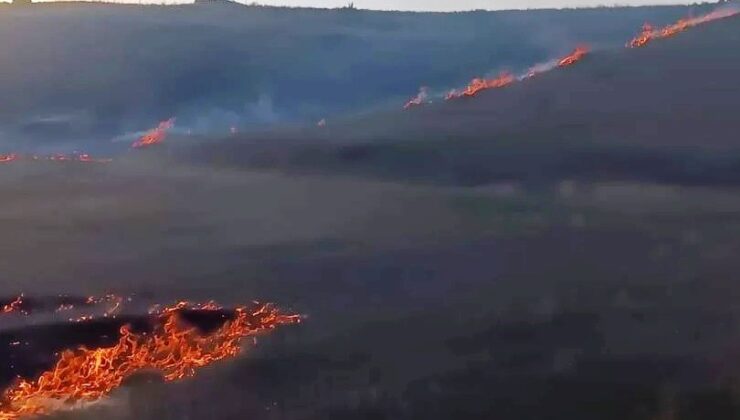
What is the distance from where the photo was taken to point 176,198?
39.9 inches

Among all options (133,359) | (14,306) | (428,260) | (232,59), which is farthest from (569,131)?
(14,306)

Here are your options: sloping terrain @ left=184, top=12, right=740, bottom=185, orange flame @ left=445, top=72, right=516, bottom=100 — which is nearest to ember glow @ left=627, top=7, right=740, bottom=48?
sloping terrain @ left=184, top=12, right=740, bottom=185

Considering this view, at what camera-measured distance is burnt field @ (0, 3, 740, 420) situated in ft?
3.24

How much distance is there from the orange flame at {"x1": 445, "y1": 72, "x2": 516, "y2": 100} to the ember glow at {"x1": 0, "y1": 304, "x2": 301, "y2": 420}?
1.15 feet

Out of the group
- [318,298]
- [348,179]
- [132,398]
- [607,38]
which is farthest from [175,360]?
[607,38]

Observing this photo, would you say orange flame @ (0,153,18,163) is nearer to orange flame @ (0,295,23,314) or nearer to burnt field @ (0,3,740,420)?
burnt field @ (0,3,740,420)

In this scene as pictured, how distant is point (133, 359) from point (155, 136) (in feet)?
0.91

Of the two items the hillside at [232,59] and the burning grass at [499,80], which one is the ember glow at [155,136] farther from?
the burning grass at [499,80]

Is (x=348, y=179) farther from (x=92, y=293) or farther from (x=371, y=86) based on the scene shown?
→ (x=92, y=293)

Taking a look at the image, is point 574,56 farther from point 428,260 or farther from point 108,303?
point 108,303

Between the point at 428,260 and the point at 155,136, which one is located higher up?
the point at 155,136

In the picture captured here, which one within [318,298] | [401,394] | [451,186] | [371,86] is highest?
[371,86]

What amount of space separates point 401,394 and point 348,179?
272mm

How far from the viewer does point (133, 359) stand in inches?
39.0
